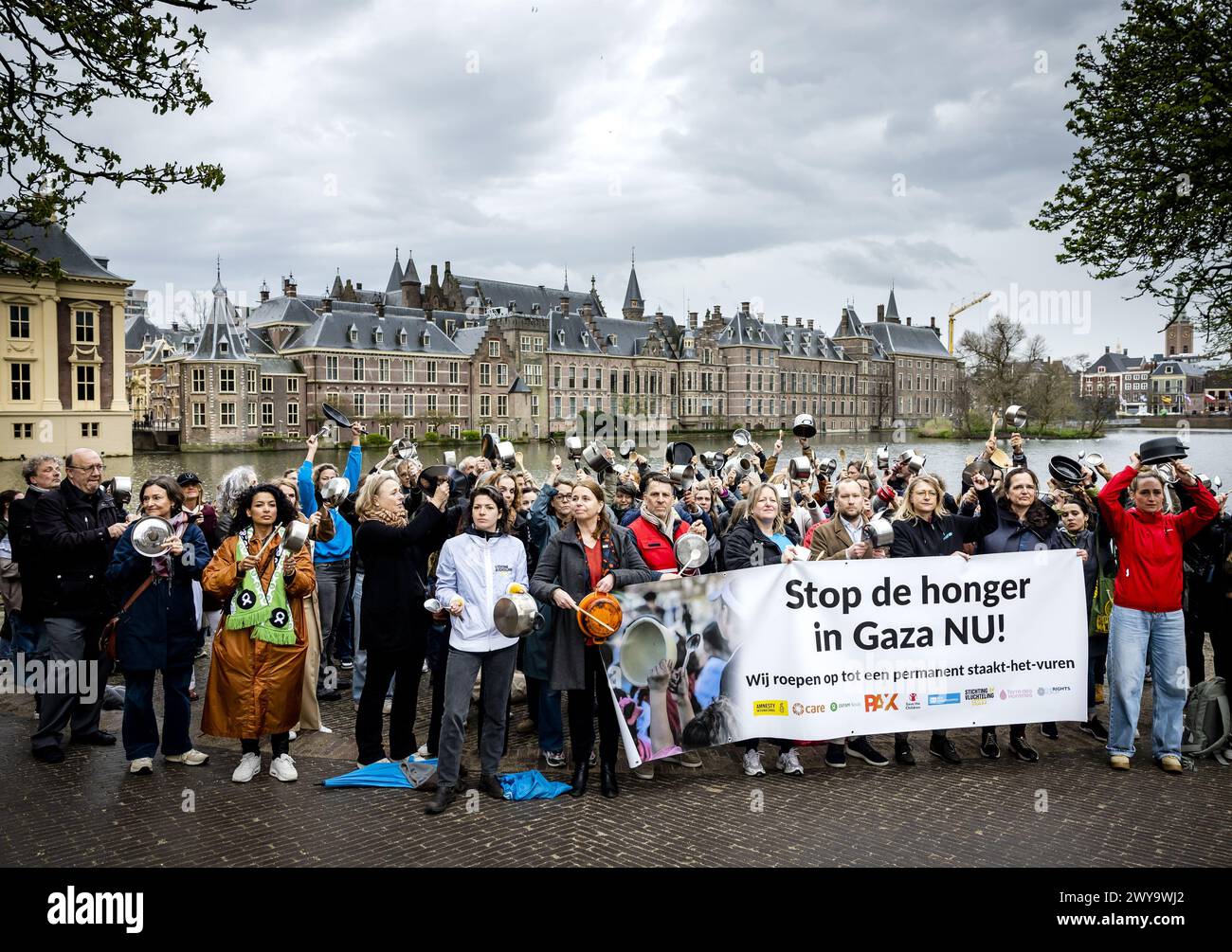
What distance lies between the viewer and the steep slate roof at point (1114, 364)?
17775cm

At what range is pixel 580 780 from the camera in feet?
21.2

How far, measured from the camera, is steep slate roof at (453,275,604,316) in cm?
9744

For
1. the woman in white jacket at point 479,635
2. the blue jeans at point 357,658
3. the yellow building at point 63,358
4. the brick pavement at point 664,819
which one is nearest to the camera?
the brick pavement at point 664,819

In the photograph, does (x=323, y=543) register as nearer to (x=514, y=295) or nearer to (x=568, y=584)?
(x=568, y=584)

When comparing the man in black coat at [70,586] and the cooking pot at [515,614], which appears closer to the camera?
the cooking pot at [515,614]

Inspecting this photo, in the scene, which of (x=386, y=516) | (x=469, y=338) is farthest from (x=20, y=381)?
(x=386, y=516)

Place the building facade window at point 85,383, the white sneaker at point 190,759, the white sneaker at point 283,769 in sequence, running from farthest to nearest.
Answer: the building facade window at point 85,383, the white sneaker at point 190,759, the white sneaker at point 283,769

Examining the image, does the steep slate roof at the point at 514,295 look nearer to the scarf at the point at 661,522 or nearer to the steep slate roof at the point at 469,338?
the steep slate roof at the point at 469,338

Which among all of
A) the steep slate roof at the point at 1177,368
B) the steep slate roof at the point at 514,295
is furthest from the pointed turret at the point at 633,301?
the steep slate roof at the point at 1177,368

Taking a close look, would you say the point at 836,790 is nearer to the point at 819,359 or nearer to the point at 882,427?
the point at 819,359

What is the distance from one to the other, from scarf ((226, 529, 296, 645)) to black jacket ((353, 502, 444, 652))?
Answer: 0.59 meters

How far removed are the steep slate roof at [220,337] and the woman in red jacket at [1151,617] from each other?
71.0m

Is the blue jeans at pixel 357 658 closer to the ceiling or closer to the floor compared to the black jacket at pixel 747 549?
closer to the floor

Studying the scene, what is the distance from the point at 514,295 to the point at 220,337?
3783 centimetres
